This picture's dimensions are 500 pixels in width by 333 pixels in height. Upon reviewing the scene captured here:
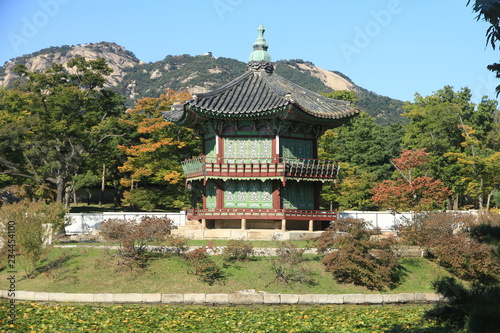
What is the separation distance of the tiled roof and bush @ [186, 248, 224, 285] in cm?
1062

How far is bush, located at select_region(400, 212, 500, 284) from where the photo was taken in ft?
91.1

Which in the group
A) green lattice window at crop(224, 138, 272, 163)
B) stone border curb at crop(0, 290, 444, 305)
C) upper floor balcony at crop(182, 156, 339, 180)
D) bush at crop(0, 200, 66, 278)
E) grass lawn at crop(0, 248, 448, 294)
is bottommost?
stone border curb at crop(0, 290, 444, 305)

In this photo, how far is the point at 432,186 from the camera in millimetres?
42438

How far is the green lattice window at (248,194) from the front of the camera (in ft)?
120

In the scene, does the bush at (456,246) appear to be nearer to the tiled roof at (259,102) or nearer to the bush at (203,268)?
the tiled roof at (259,102)

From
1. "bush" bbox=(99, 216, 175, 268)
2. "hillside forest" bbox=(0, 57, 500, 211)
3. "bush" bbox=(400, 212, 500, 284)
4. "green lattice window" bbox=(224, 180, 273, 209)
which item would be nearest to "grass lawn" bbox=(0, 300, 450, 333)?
"bush" bbox=(99, 216, 175, 268)

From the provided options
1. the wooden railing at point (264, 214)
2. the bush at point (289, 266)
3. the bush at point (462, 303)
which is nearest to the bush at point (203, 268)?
the bush at point (289, 266)

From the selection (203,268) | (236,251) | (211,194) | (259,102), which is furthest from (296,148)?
(203,268)

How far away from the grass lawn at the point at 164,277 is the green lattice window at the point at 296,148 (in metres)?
8.86

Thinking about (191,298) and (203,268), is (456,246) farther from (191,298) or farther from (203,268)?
(191,298)

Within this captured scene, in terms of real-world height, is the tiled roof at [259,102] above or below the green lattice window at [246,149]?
above

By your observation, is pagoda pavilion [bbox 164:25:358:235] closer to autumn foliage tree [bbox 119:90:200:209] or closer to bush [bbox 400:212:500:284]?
bush [bbox 400:212:500:284]

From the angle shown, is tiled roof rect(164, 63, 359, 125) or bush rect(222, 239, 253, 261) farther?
tiled roof rect(164, 63, 359, 125)

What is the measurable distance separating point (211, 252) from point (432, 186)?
2012cm
